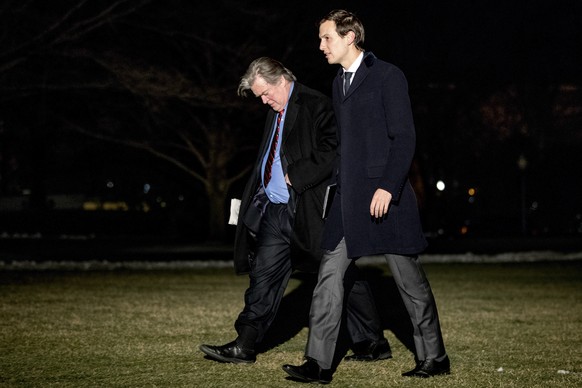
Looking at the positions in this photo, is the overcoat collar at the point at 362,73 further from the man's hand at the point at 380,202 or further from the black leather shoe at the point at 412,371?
the black leather shoe at the point at 412,371

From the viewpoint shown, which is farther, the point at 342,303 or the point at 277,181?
the point at 277,181

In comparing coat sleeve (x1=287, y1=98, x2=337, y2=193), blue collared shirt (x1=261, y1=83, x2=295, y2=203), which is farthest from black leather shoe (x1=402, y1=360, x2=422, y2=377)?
blue collared shirt (x1=261, y1=83, x2=295, y2=203)

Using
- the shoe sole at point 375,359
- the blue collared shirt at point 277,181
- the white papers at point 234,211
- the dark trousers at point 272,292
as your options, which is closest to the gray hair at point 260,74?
the blue collared shirt at point 277,181

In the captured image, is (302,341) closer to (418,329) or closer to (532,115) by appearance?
(418,329)

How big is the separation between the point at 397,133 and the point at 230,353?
196cm

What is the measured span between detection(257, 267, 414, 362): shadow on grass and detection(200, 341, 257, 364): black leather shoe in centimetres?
62

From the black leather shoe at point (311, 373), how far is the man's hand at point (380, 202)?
3.22 ft

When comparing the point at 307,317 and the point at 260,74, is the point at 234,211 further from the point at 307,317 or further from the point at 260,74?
the point at 307,317

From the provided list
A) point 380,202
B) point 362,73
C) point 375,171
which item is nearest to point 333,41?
point 362,73

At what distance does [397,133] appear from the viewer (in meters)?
5.25

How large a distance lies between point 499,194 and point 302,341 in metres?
43.8

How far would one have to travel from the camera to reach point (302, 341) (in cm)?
741

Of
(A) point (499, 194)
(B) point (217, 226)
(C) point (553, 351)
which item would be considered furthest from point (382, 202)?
(A) point (499, 194)

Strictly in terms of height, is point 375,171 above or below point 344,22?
below
